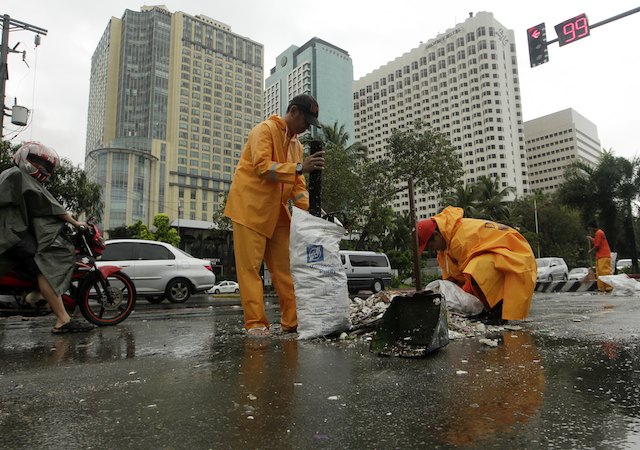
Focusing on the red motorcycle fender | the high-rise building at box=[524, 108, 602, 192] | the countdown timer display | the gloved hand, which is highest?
the high-rise building at box=[524, 108, 602, 192]

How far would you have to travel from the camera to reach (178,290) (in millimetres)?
9555

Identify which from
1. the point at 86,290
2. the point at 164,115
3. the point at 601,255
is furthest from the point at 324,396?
A: the point at 164,115

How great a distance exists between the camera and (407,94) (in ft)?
385

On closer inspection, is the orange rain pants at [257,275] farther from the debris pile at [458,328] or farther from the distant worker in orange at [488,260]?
the distant worker in orange at [488,260]

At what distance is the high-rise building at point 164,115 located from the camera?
81875 millimetres

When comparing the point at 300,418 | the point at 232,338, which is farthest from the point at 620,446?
the point at 232,338

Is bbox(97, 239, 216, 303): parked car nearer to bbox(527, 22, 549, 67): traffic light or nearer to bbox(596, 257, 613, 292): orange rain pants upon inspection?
bbox(596, 257, 613, 292): orange rain pants

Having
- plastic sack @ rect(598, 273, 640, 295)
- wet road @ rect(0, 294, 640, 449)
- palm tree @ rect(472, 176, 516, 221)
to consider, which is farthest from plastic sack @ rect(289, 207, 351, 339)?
palm tree @ rect(472, 176, 516, 221)

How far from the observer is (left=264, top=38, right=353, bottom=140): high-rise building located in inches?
3558

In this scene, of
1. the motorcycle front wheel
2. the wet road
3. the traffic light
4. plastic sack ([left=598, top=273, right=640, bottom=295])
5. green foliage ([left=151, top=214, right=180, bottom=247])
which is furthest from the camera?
green foliage ([left=151, top=214, right=180, bottom=247])

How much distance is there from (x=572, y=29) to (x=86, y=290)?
1090 centimetres

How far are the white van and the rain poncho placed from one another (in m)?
14.9

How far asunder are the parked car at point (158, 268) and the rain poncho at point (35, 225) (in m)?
5.56

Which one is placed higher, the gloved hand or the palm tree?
the palm tree
